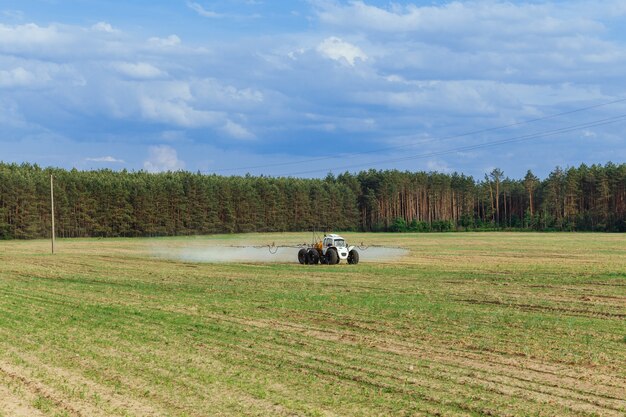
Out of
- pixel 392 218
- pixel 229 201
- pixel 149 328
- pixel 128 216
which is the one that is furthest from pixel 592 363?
pixel 392 218

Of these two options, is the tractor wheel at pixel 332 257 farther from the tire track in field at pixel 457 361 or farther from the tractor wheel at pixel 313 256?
the tire track in field at pixel 457 361

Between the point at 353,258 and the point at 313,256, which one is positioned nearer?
the point at 353,258

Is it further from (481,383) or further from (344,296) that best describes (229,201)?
(481,383)

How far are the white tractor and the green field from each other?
497 inches

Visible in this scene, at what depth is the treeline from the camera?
123 m

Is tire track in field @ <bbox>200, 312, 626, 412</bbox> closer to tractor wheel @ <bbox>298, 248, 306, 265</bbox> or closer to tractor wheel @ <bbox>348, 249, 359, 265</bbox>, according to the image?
tractor wheel @ <bbox>348, 249, 359, 265</bbox>

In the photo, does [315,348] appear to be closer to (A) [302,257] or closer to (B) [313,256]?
(B) [313,256]

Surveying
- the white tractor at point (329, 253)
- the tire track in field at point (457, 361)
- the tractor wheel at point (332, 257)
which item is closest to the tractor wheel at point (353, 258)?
the white tractor at point (329, 253)

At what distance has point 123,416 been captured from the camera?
37.2ft

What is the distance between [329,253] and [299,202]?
106356 millimetres

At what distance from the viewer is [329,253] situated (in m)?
47.0

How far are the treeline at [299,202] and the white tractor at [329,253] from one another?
81169mm

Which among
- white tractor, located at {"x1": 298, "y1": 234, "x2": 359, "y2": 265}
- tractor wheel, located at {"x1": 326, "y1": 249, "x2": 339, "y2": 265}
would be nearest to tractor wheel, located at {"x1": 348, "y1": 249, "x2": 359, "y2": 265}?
white tractor, located at {"x1": 298, "y1": 234, "x2": 359, "y2": 265}

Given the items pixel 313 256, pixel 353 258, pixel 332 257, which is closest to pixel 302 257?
pixel 313 256
